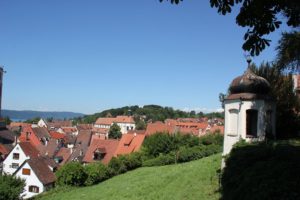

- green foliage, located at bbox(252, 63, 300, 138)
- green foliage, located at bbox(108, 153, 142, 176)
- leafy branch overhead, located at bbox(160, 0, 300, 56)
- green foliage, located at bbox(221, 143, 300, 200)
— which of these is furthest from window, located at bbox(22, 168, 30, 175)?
leafy branch overhead, located at bbox(160, 0, 300, 56)

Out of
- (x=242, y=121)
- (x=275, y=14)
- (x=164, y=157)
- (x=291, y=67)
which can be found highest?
(x=291, y=67)

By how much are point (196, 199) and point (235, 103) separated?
5.43 metres

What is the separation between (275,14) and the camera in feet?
20.3

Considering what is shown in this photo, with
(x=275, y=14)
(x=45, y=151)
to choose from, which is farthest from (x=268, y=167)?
(x=45, y=151)

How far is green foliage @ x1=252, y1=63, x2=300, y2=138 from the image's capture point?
21.2 meters

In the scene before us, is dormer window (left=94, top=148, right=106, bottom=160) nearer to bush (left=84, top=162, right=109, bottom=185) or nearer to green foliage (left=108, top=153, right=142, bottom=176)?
green foliage (left=108, top=153, right=142, bottom=176)

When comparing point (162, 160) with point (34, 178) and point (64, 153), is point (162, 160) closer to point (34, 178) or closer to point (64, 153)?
point (34, 178)

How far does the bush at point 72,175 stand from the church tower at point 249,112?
20.0 metres

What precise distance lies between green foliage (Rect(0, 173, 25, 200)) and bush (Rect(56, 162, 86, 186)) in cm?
448

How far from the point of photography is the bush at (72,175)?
115ft

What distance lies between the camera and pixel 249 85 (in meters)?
18.7

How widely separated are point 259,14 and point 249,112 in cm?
1309

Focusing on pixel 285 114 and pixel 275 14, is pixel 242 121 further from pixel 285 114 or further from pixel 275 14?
pixel 275 14

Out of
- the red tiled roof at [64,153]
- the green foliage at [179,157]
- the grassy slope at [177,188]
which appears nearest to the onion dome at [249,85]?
the grassy slope at [177,188]
